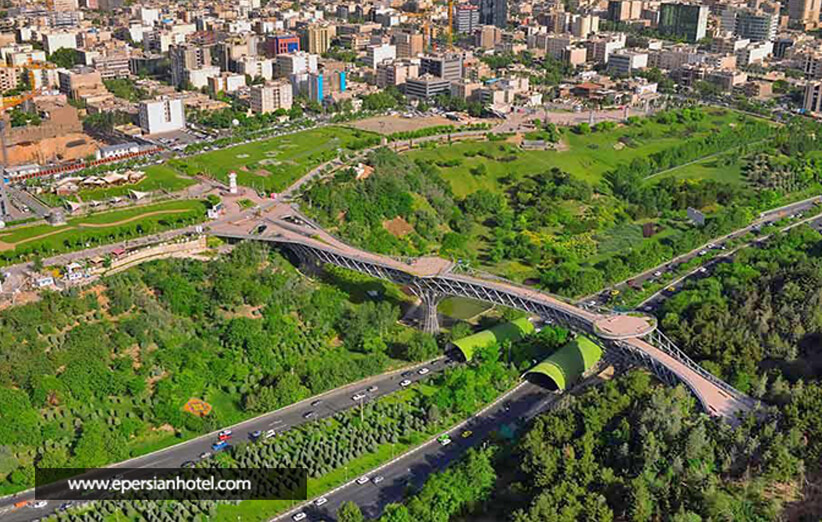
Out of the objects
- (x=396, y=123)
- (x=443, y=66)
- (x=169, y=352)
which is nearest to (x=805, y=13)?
(x=443, y=66)

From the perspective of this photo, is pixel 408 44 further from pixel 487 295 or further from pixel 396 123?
pixel 487 295

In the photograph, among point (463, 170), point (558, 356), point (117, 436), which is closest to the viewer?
point (117, 436)

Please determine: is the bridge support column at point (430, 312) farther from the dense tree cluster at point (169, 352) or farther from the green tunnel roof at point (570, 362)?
the green tunnel roof at point (570, 362)

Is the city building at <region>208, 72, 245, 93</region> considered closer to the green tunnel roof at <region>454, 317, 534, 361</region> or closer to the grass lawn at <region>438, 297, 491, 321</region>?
the grass lawn at <region>438, 297, 491, 321</region>

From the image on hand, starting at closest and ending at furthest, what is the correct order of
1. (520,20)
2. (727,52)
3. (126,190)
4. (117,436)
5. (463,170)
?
1. (117,436)
2. (126,190)
3. (463,170)
4. (727,52)
5. (520,20)

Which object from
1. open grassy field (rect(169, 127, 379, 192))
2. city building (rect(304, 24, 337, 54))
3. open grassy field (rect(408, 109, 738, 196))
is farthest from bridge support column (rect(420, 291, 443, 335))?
city building (rect(304, 24, 337, 54))

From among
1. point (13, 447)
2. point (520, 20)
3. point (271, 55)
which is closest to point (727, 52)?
point (520, 20)

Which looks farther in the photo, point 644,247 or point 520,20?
A: point 520,20

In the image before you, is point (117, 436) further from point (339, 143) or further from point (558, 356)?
point (339, 143)
